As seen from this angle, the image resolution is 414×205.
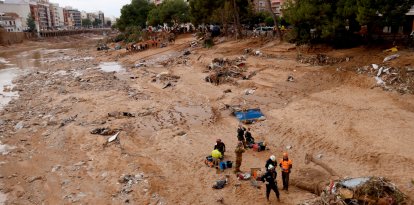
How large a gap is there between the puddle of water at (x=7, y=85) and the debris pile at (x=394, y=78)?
78.8 ft

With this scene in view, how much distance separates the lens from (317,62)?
2497 cm

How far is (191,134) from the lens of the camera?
52.8 feet

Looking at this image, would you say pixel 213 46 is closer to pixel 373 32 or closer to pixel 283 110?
pixel 373 32

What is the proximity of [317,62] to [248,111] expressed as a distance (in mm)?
9629

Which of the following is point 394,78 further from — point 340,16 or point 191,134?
point 191,134

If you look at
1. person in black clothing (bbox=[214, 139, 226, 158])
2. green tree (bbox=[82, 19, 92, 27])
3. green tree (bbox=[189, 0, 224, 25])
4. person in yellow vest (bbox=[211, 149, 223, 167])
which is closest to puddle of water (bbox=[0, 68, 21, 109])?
person in black clothing (bbox=[214, 139, 226, 158])

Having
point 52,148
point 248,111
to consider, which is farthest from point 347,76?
point 52,148

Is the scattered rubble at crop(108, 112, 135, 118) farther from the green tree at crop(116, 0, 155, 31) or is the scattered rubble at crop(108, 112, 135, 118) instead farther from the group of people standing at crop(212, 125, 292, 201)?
the green tree at crop(116, 0, 155, 31)

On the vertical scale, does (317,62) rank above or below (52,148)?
above

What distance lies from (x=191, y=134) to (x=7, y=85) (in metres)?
23.9

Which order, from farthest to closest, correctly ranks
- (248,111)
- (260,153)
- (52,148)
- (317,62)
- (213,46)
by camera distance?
(213,46)
(317,62)
(248,111)
(52,148)
(260,153)

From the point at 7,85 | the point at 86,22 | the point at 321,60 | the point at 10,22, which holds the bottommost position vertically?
the point at 7,85

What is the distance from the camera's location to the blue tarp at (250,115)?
17156 mm

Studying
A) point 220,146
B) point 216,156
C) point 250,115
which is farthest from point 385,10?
point 216,156
